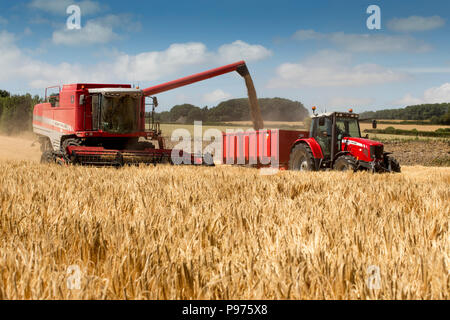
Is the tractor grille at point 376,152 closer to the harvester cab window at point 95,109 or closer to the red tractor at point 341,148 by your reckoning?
the red tractor at point 341,148

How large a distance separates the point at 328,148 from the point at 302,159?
1088 millimetres

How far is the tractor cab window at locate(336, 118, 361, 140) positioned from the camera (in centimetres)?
1146

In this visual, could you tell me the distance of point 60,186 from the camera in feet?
18.6

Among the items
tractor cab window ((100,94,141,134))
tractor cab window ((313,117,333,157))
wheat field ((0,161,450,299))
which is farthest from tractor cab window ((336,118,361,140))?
wheat field ((0,161,450,299))

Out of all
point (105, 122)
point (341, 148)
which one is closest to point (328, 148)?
point (341, 148)

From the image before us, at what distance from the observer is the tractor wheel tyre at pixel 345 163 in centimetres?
1031

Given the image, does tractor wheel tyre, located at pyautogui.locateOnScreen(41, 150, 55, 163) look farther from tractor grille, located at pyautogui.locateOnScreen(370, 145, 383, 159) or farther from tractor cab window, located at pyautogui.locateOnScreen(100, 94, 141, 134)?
tractor grille, located at pyautogui.locateOnScreen(370, 145, 383, 159)

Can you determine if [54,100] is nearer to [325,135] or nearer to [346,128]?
[325,135]

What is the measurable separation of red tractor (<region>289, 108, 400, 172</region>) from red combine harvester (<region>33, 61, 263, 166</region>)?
121 inches

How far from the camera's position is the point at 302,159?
12.5m

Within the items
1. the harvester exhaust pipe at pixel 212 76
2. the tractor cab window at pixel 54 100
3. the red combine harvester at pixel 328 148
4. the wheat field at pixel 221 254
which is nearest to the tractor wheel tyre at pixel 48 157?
the tractor cab window at pixel 54 100
